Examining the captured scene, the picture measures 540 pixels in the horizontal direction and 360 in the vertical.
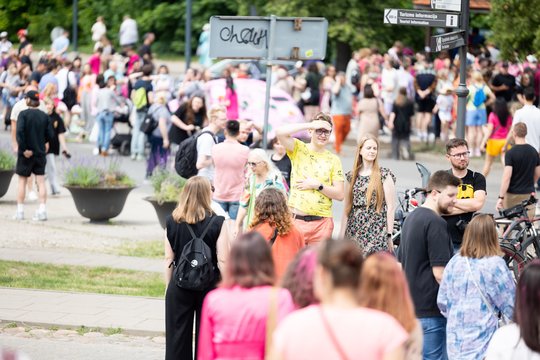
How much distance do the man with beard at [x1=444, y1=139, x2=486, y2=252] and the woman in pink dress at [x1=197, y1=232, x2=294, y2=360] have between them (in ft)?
13.4

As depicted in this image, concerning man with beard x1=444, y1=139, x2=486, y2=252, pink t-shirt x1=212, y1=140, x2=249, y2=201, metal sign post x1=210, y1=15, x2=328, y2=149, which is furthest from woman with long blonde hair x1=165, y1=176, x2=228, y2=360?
pink t-shirt x1=212, y1=140, x2=249, y2=201

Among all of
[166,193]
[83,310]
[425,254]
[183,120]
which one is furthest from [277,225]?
[183,120]

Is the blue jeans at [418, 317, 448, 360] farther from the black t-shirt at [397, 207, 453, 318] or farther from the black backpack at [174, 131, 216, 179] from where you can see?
the black backpack at [174, 131, 216, 179]

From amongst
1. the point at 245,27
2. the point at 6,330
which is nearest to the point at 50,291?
the point at 6,330

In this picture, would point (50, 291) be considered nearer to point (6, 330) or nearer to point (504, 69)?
point (6, 330)

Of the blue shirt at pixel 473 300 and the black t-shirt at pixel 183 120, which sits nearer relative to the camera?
the blue shirt at pixel 473 300

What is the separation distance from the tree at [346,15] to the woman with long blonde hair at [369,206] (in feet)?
72.7

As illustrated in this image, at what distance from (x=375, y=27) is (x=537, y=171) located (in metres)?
20.8

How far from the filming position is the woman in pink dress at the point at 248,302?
591cm

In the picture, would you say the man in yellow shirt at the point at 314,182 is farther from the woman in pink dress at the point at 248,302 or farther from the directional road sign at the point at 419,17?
the woman in pink dress at the point at 248,302

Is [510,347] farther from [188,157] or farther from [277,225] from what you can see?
[188,157]

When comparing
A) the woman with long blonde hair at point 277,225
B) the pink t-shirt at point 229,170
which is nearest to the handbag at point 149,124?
the pink t-shirt at point 229,170

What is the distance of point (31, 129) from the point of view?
17.2 m

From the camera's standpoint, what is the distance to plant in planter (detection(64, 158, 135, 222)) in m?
17.5
